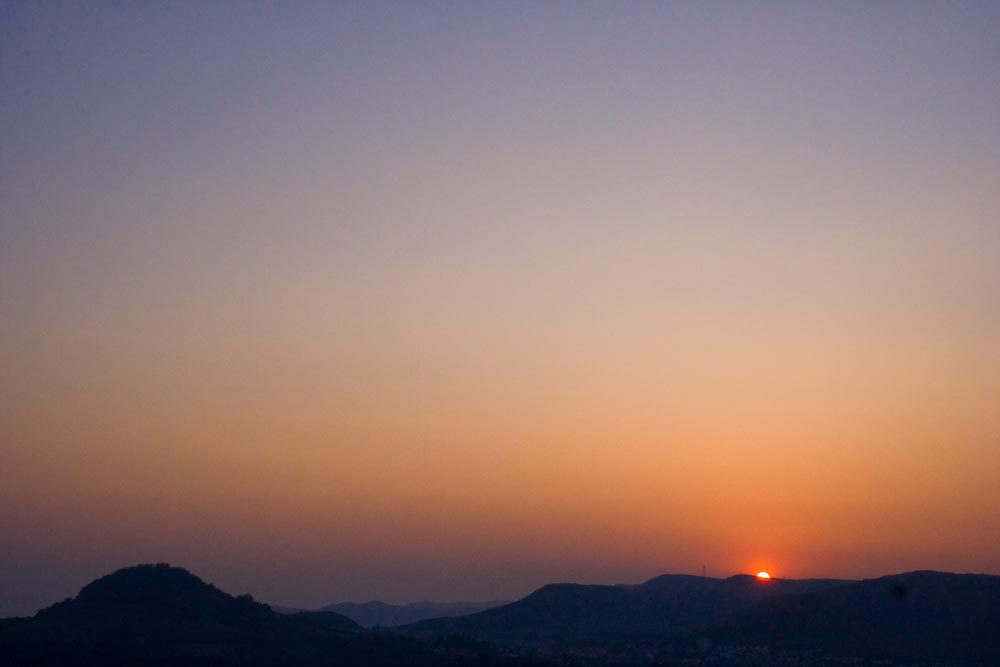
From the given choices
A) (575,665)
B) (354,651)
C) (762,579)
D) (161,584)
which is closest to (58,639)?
(161,584)

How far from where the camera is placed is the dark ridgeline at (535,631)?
66.9 metres

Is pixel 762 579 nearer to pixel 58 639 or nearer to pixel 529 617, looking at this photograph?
pixel 529 617

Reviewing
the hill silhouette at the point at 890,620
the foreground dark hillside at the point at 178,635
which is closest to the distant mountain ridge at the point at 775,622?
the hill silhouette at the point at 890,620

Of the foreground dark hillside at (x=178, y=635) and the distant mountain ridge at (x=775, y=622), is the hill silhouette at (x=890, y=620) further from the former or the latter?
the foreground dark hillside at (x=178, y=635)

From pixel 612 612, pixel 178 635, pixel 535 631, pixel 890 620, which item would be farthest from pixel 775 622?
pixel 178 635

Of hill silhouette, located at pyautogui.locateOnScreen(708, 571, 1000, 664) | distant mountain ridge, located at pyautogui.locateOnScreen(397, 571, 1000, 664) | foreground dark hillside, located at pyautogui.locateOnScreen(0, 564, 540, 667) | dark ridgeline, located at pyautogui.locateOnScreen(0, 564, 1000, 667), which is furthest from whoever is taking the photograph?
distant mountain ridge, located at pyautogui.locateOnScreen(397, 571, 1000, 664)

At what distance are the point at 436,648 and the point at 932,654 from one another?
3852 centimetres

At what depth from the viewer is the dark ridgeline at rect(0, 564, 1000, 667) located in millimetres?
66875

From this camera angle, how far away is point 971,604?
94000 millimetres

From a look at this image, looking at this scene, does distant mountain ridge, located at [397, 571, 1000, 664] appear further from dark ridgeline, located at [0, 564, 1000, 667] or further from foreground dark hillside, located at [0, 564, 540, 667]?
foreground dark hillside, located at [0, 564, 540, 667]

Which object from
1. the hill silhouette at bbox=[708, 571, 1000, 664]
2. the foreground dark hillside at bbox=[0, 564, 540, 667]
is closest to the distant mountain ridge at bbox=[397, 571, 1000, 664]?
the hill silhouette at bbox=[708, 571, 1000, 664]

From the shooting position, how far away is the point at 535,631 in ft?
384

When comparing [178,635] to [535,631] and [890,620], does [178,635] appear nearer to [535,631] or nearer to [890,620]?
[535,631]

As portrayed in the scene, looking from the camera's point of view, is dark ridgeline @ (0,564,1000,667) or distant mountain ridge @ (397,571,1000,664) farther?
distant mountain ridge @ (397,571,1000,664)
